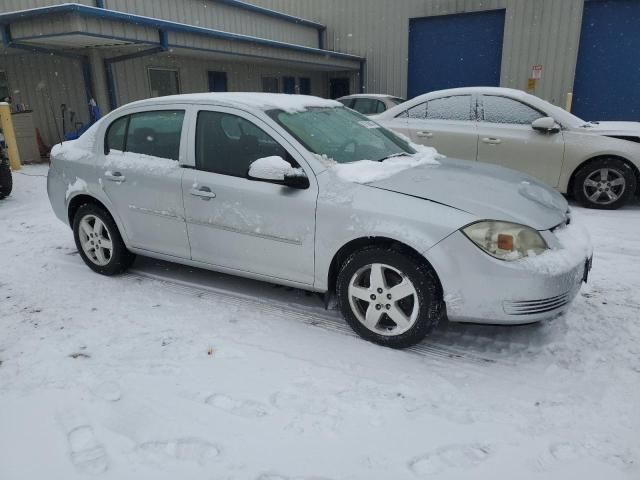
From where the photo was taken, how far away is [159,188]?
3.75 m

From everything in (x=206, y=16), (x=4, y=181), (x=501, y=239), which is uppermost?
(x=206, y=16)

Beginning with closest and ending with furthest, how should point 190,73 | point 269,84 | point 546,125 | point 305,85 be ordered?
point 546,125, point 190,73, point 269,84, point 305,85

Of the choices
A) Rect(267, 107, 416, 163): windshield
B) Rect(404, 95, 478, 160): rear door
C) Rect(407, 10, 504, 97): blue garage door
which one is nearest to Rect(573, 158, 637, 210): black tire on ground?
Rect(404, 95, 478, 160): rear door

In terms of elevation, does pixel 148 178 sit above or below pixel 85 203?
above

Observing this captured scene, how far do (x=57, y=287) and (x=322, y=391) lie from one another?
276cm

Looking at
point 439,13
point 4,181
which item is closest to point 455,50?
point 439,13

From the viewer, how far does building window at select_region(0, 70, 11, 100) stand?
12.9 metres

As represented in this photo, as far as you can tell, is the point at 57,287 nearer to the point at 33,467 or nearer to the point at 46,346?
the point at 46,346

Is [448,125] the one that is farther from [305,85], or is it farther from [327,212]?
[305,85]

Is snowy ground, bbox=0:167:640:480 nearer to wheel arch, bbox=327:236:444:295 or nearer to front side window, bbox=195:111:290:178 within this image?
wheel arch, bbox=327:236:444:295

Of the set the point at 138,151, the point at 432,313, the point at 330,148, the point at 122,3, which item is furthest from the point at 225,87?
the point at 432,313

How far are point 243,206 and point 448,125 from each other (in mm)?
4331

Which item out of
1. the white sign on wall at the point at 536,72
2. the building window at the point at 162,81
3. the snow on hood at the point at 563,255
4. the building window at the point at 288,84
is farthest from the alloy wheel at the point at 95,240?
the building window at the point at 288,84

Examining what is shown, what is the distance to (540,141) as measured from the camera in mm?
6242
